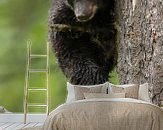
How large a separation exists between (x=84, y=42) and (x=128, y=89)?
1.90ft

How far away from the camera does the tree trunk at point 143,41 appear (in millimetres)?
1880

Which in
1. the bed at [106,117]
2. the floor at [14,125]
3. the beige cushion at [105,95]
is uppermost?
the beige cushion at [105,95]

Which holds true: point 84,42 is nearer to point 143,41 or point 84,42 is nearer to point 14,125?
point 143,41

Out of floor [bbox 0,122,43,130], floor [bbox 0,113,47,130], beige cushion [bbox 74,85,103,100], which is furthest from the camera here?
floor [bbox 0,113,47,130]

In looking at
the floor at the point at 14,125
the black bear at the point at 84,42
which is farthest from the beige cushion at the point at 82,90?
the floor at the point at 14,125

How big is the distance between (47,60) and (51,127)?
2.32 m

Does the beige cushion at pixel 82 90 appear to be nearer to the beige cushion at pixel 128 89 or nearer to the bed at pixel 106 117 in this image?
the beige cushion at pixel 128 89

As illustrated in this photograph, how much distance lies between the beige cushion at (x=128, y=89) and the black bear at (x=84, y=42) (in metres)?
0.28

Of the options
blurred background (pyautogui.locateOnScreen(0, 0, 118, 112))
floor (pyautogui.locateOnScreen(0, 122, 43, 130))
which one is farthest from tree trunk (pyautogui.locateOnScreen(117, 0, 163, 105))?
blurred background (pyautogui.locateOnScreen(0, 0, 118, 112))

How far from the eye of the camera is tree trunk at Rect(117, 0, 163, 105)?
1880mm

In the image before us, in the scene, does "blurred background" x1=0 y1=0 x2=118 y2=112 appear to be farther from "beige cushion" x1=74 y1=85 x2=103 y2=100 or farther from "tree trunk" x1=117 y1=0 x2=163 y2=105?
"tree trunk" x1=117 y1=0 x2=163 y2=105

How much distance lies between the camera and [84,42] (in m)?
2.57

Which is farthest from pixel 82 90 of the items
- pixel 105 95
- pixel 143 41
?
pixel 143 41

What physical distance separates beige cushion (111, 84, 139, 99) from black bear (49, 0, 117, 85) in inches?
10.9
